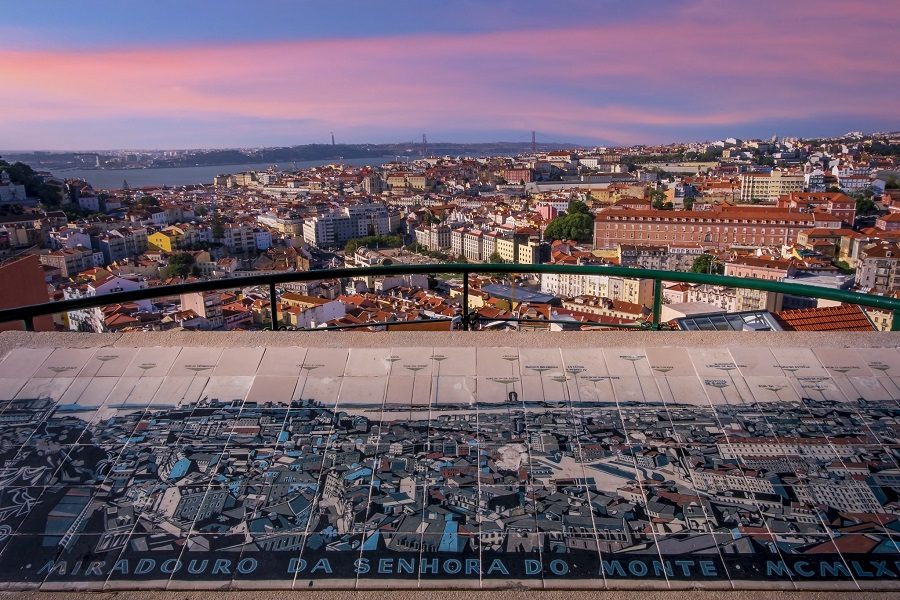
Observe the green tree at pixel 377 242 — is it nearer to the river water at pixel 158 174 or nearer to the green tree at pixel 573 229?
the green tree at pixel 573 229

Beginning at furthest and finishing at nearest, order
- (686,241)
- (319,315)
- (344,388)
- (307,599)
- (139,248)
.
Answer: (686,241), (139,248), (319,315), (344,388), (307,599)

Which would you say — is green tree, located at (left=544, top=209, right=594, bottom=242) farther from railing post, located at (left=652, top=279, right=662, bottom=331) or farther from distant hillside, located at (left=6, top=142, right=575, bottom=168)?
distant hillside, located at (left=6, top=142, right=575, bottom=168)

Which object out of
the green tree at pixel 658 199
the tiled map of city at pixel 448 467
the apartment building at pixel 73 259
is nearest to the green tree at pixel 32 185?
the apartment building at pixel 73 259

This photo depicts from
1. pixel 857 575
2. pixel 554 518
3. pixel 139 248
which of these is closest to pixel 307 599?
pixel 554 518

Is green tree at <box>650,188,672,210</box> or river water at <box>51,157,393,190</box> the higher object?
river water at <box>51,157,393,190</box>

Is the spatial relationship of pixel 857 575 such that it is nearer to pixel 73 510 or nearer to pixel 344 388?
pixel 344 388

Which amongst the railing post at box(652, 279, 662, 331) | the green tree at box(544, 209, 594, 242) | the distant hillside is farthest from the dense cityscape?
the distant hillside
